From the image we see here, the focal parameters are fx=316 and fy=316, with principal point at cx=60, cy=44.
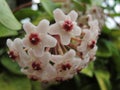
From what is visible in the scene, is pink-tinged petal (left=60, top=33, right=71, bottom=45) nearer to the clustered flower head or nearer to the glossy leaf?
the clustered flower head

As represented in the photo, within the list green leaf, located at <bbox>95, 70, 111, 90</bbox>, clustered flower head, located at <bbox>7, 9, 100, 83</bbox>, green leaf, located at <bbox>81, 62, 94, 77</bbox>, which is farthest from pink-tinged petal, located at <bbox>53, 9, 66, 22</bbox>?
green leaf, located at <bbox>95, 70, 111, 90</bbox>

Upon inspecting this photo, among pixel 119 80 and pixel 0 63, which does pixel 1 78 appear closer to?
pixel 0 63

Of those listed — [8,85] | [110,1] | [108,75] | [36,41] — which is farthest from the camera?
[110,1]

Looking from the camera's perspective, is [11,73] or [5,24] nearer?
[5,24]

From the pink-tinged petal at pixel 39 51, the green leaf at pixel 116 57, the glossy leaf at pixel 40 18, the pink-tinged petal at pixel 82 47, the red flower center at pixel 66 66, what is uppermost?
the glossy leaf at pixel 40 18

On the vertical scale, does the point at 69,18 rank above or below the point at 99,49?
below

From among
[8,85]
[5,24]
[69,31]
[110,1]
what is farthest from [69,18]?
[110,1]

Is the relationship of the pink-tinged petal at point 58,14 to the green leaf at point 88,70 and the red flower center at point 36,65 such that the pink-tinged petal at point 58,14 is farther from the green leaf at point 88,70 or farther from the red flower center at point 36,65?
the green leaf at point 88,70

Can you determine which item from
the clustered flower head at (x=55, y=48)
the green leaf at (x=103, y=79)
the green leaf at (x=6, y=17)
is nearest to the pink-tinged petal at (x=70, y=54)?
the clustered flower head at (x=55, y=48)
